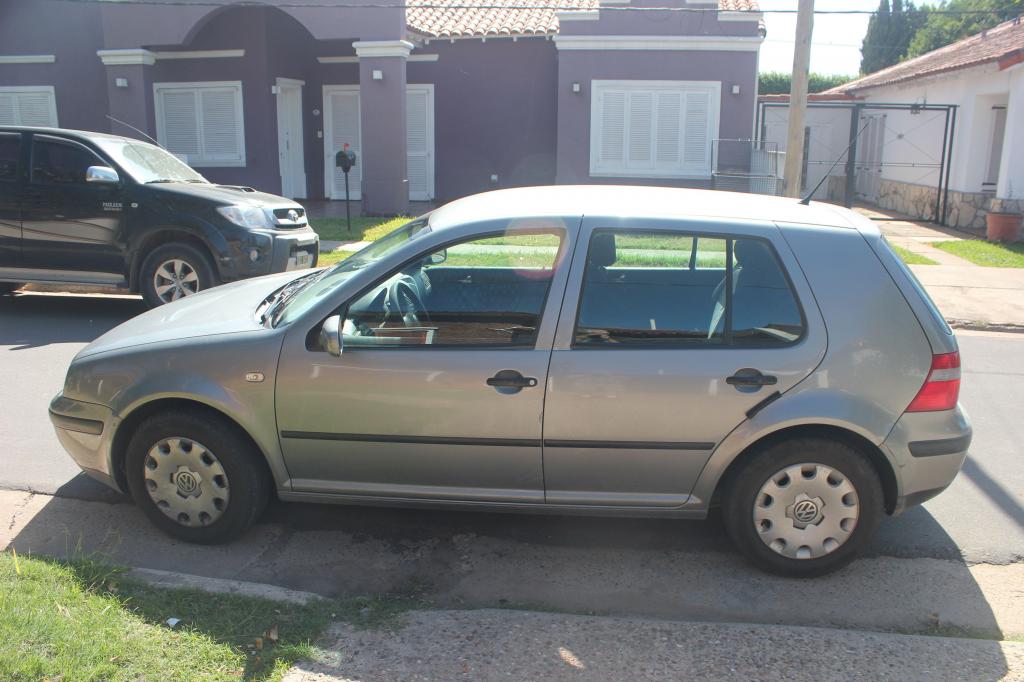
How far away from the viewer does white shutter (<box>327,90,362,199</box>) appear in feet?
66.9

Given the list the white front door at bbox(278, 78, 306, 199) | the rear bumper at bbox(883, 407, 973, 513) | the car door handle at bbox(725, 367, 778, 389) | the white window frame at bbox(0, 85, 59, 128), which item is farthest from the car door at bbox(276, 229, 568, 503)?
the white window frame at bbox(0, 85, 59, 128)

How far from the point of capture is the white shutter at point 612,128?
59.3ft

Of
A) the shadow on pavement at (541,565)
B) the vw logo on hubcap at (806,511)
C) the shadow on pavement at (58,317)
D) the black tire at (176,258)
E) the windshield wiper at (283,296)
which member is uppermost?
the windshield wiper at (283,296)

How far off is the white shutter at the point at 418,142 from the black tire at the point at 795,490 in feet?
56.0

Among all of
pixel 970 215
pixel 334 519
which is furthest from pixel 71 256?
pixel 970 215

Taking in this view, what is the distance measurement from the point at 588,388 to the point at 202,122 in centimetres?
1745

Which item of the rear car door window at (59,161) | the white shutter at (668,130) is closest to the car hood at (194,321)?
the rear car door window at (59,161)

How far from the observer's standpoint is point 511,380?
3881mm

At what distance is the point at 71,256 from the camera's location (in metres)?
8.97

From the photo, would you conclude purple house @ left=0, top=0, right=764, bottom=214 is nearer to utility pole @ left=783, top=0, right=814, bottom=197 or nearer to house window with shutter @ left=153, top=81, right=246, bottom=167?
house window with shutter @ left=153, top=81, right=246, bottom=167

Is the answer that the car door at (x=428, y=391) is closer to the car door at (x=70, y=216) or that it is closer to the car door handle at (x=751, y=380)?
the car door handle at (x=751, y=380)

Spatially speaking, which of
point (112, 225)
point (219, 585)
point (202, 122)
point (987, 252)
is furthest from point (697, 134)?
point (219, 585)

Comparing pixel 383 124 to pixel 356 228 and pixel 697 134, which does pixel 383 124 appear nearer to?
pixel 356 228

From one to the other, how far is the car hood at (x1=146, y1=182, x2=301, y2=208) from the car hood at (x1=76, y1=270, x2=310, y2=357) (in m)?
4.12
